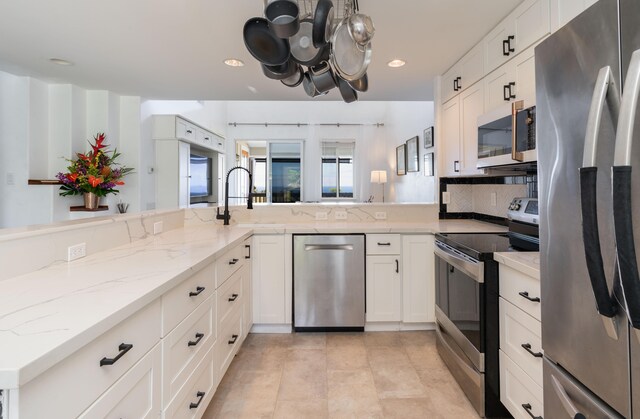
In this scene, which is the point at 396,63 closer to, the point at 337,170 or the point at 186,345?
the point at 186,345

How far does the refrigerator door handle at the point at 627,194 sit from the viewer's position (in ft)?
2.11

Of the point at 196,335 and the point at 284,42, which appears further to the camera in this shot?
the point at 284,42

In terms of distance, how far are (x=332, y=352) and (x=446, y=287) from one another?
0.95 meters

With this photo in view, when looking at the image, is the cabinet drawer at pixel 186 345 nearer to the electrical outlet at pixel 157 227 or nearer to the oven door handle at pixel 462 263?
the electrical outlet at pixel 157 227

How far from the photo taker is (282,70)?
6.26 ft

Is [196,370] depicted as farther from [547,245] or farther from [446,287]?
[446,287]

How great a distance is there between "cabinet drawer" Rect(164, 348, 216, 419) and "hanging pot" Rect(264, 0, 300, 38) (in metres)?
1.56

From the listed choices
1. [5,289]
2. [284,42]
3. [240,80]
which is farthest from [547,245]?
[240,80]

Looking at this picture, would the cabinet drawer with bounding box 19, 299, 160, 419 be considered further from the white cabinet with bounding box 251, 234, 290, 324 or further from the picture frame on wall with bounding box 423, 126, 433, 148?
the picture frame on wall with bounding box 423, 126, 433, 148

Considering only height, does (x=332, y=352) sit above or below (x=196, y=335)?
below

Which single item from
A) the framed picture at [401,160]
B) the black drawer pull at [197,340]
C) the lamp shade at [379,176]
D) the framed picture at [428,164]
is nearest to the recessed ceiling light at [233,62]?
the black drawer pull at [197,340]

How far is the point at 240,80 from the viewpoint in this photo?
311 centimetres

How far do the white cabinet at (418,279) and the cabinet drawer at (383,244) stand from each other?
2.3 inches

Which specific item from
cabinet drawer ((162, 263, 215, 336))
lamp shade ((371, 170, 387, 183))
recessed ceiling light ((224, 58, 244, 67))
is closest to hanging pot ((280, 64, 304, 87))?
recessed ceiling light ((224, 58, 244, 67))
